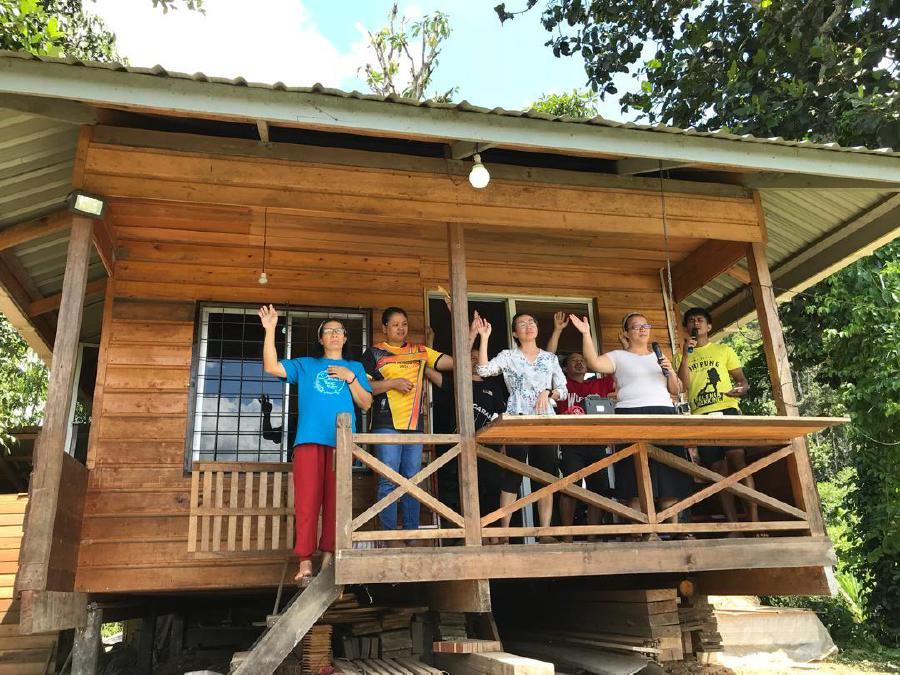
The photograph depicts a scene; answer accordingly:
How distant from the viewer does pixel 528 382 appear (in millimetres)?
5426

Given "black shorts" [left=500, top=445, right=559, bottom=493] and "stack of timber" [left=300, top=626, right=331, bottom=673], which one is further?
"stack of timber" [left=300, top=626, right=331, bottom=673]

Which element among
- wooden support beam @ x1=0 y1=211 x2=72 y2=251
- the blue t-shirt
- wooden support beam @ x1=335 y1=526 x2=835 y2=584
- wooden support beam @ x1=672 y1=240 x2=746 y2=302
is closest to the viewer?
wooden support beam @ x1=335 y1=526 x2=835 y2=584

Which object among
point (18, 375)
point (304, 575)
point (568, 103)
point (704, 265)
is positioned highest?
point (568, 103)

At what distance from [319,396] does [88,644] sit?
2.81m

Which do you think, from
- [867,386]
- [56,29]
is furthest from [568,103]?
[56,29]

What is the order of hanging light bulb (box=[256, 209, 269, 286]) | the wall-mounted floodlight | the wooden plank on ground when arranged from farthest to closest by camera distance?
1. hanging light bulb (box=[256, 209, 269, 286])
2. the wall-mounted floodlight
3. the wooden plank on ground

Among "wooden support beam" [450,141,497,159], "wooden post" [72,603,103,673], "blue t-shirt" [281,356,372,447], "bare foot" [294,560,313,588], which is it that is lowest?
"wooden post" [72,603,103,673]

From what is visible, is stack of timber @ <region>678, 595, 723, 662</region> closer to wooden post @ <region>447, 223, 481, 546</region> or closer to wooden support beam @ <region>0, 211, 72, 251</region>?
wooden post @ <region>447, 223, 481, 546</region>

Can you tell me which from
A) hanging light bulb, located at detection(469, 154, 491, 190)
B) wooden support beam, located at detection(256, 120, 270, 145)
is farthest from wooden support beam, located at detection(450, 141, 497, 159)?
wooden support beam, located at detection(256, 120, 270, 145)

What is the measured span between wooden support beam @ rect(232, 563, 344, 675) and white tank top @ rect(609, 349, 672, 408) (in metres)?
2.51

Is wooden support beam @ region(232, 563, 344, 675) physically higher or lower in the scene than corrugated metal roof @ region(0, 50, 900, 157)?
lower

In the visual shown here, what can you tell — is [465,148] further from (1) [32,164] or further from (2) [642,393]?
(1) [32,164]

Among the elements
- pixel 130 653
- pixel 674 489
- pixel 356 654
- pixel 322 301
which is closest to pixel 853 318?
pixel 674 489

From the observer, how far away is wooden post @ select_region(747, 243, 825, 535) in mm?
5609
